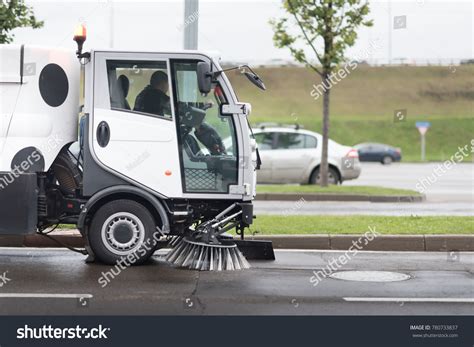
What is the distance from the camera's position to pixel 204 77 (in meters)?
8.89

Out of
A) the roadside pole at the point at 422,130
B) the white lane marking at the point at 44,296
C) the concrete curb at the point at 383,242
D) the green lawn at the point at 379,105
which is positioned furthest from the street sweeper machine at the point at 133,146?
the green lawn at the point at 379,105

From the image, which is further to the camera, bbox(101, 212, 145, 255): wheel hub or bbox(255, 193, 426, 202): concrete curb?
bbox(255, 193, 426, 202): concrete curb

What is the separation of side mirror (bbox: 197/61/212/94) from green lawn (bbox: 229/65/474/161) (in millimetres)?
53280

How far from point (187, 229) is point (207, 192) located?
51 cm

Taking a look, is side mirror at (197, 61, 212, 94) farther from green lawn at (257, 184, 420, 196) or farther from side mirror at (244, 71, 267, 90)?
green lawn at (257, 184, 420, 196)

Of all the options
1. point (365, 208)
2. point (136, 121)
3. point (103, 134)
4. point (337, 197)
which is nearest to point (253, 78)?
point (136, 121)

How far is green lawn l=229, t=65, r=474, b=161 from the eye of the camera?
64.4 meters

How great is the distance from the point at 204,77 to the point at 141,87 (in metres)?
0.78

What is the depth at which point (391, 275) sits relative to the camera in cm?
896

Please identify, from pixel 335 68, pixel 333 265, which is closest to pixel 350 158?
pixel 335 68

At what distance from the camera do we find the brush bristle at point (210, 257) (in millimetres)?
9062
